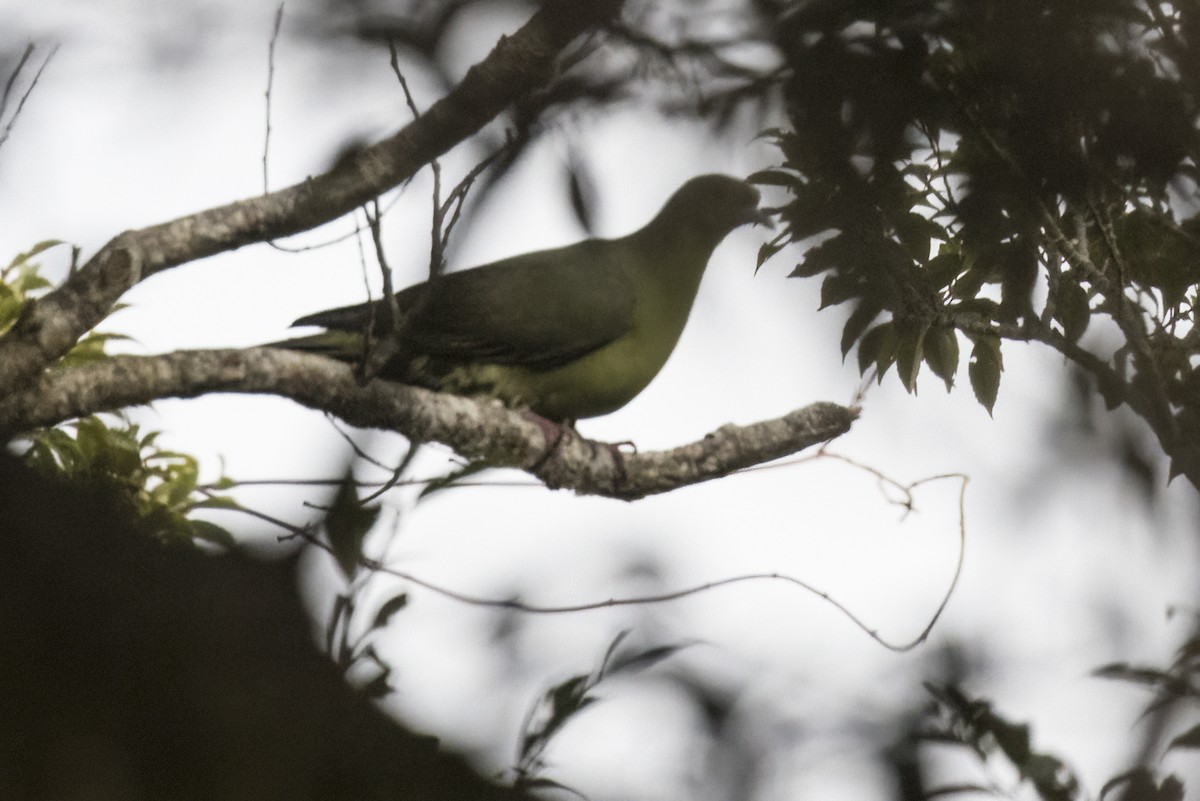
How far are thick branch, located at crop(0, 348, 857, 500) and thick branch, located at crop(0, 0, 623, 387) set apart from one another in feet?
0.28

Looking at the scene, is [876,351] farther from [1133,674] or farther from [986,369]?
[1133,674]

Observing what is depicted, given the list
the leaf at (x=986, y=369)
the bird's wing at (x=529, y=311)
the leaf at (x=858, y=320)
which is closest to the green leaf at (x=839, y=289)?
the leaf at (x=858, y=320)

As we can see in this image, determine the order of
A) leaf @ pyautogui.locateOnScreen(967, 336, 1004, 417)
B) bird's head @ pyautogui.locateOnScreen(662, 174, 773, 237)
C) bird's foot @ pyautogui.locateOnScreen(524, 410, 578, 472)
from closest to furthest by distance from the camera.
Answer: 1. leaf @ pyautogui.locateOnScreen(967, 336, 1004, 417)
2. bird's head @ pyautogui.locateOnScreen(662, 174, 773, 237)
3. bird's foot @ pyautogui.locateOnScreen(524, 410, 578, 472)

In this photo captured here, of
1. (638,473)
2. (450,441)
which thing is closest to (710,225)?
(638,473)

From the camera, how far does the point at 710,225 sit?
3723mm

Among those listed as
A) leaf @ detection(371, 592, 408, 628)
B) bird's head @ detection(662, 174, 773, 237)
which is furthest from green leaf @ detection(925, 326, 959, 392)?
leaf @ detection(371, 592, 408, 628)

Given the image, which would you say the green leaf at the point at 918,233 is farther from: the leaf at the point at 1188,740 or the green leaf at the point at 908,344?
the leaf at the point at 1188,740

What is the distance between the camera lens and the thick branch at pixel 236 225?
6.46 ft

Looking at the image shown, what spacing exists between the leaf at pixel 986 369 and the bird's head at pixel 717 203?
489mm

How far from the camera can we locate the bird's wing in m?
3.40

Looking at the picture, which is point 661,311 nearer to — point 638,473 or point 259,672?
point 638,473

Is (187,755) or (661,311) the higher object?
(661,311)

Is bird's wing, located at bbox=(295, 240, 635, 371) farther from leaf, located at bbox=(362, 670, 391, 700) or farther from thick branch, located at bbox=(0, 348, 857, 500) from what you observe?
leaf, located at bbox=(362, 670, 391, 700)

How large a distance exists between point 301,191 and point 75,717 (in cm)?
197
